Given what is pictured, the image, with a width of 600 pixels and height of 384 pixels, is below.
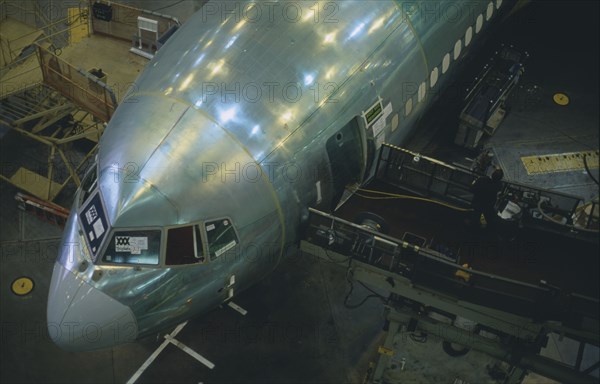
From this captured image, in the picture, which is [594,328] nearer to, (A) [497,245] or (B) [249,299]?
(A) [497,245]

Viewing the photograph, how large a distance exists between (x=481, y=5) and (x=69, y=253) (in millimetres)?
12577

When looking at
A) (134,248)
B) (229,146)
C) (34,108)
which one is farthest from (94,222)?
(34,108)

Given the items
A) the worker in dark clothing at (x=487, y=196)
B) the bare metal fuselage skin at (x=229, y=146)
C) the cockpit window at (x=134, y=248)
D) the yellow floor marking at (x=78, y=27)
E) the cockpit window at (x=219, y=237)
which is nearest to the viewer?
the cockpit window at (x=134, y=248)

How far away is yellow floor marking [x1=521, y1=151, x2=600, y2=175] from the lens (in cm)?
2433

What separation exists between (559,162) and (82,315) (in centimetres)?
1636

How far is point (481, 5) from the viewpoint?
20.6 meters

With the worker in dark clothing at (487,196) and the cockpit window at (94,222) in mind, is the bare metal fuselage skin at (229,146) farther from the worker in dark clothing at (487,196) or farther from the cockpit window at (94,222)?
the worker in dark clothing at (487,196)

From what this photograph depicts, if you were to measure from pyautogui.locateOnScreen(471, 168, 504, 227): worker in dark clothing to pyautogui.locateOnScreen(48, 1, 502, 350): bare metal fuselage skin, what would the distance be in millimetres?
2476

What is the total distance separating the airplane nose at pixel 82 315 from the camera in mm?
14102

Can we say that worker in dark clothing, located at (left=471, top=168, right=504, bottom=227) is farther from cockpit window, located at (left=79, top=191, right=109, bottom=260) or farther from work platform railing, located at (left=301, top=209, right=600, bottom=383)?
cockpit window, located at (left=79, top=191, right=109, bottom=260)

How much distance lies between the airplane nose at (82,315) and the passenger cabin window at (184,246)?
1.32 m

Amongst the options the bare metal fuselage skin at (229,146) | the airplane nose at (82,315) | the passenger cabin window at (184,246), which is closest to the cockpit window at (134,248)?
the bare metal fuselage skin at (229,146)

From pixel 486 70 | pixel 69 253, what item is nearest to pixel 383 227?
pixel 69 253

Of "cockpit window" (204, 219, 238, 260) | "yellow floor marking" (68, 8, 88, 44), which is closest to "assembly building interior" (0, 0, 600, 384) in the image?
"cockpit window" (204, 219, 238, 260)
